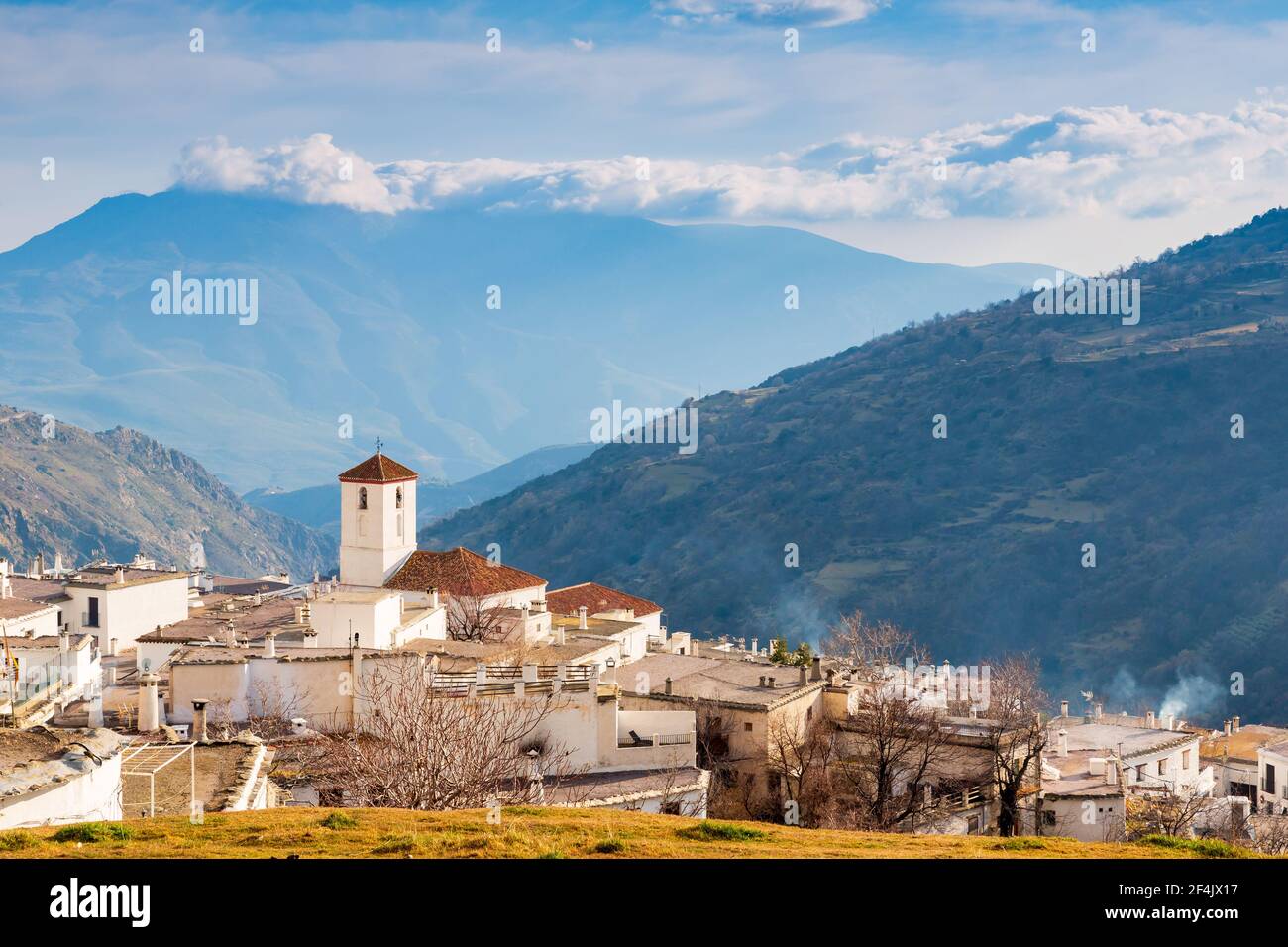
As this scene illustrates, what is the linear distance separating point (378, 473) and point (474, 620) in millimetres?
9690

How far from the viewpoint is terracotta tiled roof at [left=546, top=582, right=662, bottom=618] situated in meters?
58.1

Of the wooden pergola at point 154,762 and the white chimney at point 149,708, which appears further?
the white chimney at point 149,708

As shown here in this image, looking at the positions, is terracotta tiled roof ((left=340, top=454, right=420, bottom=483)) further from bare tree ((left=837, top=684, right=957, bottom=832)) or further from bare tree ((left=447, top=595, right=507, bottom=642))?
bare tree ((left=837, top=684, right=957, bottom=832))

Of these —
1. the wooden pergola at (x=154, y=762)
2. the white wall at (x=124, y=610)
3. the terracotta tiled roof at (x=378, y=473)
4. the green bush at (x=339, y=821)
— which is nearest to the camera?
the green bush at (x=339, y=821)

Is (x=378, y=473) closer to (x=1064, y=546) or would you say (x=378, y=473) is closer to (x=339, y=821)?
(x=339, y=821)

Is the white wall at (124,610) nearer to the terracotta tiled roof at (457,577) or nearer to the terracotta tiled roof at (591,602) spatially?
the terracotta tiled roof at (457,577)

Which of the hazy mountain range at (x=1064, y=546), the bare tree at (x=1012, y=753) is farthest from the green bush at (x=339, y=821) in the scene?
the hazy mountain range at (x=1064, y=546)

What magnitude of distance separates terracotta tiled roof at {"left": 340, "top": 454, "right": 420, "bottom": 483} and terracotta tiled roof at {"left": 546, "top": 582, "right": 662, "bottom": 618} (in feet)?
28.2

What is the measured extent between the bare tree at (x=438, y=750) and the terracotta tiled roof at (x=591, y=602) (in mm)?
29554

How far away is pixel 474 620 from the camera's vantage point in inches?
1839

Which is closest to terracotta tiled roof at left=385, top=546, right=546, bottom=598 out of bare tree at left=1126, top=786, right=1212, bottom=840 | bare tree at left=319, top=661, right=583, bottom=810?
bare tree at left=319, top=661, right=583, bottom=810

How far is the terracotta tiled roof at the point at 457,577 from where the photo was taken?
49.7 meters

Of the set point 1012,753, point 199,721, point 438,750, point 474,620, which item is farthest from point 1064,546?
point 438,750
